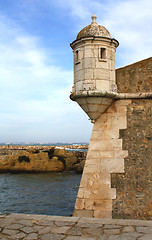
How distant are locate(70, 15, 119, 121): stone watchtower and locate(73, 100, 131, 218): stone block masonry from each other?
44 centimetres

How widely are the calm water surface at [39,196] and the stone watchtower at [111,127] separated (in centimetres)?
685

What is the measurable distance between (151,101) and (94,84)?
1792 mm

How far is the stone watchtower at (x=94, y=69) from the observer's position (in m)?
7.19

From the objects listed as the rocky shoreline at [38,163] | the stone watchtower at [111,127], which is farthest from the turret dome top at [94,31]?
the rocky shoreline at [38,163]

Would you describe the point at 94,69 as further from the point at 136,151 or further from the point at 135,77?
the point at 136,151

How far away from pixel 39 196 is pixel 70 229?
14.5m

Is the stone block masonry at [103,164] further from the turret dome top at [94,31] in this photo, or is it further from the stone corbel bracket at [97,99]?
the turret dome top at [94,31]

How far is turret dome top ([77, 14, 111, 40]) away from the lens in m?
7.29

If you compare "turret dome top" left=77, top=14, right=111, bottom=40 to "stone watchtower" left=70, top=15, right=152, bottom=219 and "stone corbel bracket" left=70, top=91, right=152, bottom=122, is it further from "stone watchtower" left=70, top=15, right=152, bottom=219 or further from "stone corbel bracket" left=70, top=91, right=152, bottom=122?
"stone corbel bracket" left=70, top=91, right=152, bottom=122

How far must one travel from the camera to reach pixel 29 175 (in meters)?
30.4

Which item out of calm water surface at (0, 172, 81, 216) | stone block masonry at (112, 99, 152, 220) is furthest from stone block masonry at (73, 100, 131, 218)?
calm water surface at (0, 172, 81, 216)

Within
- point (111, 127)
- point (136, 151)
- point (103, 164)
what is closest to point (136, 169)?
point (136, 151)

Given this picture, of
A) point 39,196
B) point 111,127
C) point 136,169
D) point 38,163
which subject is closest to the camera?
point 136,169

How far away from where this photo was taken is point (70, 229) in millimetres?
5117
